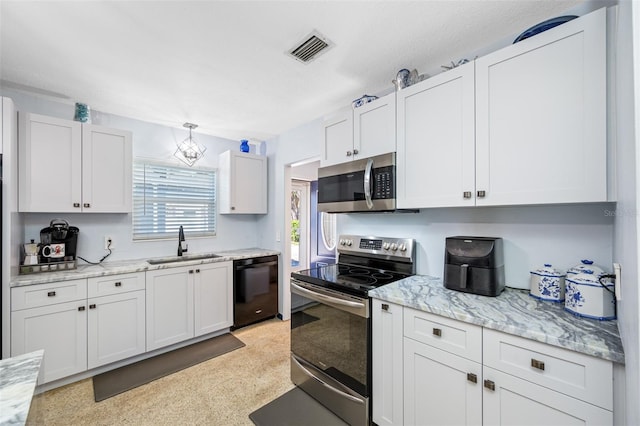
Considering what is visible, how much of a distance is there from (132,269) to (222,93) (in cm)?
190

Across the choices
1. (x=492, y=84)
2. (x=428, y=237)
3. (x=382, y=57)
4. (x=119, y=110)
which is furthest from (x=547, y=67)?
(x=119, y=110)

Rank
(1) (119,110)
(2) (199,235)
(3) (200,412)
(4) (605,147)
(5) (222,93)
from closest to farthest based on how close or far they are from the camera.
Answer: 1. (4) (605,147)
2. (3) (200,412)
3. (5) (222,93)
4. (1) (119,110)
5. (2) (199,235)

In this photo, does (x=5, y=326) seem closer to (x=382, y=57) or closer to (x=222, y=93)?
(x=222, y=93)

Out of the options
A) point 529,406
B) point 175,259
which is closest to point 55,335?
point 175,259

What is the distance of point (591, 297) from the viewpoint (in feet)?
4.00

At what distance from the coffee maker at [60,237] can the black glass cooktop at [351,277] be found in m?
2.19

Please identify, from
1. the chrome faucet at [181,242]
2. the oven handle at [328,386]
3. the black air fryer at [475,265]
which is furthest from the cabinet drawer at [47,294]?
the black air fryer at [475,265]

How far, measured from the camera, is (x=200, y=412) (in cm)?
193

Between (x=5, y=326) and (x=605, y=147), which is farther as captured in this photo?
(x=5, y=326)

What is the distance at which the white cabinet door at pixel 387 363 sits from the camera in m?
1.58

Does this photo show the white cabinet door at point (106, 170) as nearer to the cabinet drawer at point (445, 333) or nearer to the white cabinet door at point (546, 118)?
the cabinet drawer at point (445, 333)

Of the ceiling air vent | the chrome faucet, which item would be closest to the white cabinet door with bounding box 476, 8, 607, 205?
the ceiling air vent

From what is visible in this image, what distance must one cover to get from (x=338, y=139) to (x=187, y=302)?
2382mm

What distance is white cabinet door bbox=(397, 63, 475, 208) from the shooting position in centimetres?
162
